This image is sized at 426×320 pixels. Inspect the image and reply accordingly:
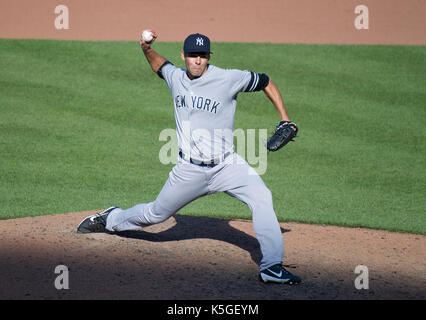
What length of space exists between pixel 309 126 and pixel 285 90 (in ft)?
5.50

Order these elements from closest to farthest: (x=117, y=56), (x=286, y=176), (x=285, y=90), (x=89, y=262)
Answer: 1. (x=89, y=262)
2. (x=286, y=176)
3. (x=285, y=90)
4. (x=117, y=56)

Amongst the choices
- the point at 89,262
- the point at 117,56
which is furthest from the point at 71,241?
the point at 117,56

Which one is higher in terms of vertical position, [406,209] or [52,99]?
[52,99]

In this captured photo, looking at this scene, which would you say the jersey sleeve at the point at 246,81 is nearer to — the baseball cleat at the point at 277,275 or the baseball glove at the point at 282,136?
the baseball glove at the point at 282,136

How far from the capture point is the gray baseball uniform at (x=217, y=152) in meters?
4.70

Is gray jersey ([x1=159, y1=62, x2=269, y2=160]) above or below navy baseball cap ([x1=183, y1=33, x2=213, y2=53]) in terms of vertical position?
below

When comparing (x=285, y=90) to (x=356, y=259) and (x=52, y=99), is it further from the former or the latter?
(x=356, y=259)

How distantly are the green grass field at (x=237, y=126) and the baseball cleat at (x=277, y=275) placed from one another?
6.79 ft

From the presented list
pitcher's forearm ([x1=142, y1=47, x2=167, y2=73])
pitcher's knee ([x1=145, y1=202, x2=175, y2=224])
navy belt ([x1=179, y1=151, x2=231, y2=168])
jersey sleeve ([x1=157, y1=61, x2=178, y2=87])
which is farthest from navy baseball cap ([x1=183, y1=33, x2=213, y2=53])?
pitcher's knee ([x1=145, y1=202, x2=175, y2=224])

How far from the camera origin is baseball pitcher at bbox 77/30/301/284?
15.4 ft

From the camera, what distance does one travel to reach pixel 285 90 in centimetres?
1159

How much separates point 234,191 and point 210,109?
656 millimetres

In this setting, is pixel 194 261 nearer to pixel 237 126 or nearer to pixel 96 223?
pixel 96 223

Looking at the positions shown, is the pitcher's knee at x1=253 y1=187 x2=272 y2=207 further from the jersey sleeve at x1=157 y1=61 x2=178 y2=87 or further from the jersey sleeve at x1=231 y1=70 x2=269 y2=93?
the jersey sleeve at x1=157 y1=61 x2=178 y2=87
